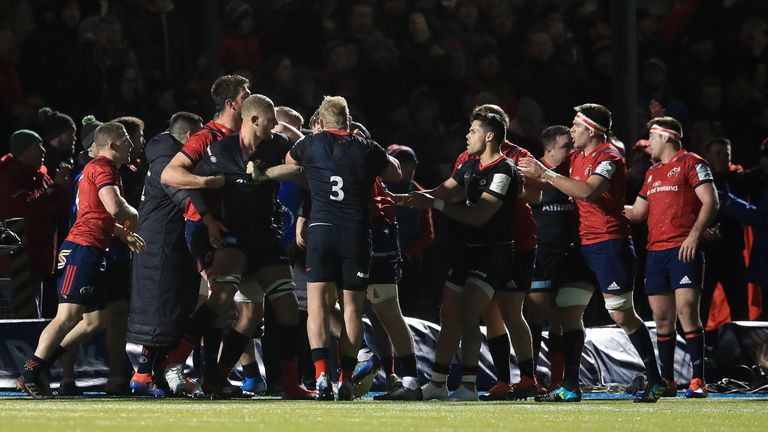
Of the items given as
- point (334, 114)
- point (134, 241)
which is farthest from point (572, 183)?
point (134, 241)

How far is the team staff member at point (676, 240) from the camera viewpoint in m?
11.3

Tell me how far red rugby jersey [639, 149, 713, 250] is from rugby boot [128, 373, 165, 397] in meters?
3.87

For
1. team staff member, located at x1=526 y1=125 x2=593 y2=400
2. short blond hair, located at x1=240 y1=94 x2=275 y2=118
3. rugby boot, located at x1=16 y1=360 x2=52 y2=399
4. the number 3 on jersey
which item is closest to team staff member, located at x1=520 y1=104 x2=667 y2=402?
team staff member, located at x1=526 y1=125 x2=593 y2=400

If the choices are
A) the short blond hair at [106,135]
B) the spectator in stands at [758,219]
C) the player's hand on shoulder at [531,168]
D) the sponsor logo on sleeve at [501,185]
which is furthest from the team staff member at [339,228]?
the spectator in stands at [758,219]

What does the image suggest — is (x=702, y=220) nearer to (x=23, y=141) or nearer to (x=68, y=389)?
(x=68, y=389)

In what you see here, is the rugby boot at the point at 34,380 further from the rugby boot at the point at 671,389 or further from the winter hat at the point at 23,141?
the rugby boot at the point at 671,389

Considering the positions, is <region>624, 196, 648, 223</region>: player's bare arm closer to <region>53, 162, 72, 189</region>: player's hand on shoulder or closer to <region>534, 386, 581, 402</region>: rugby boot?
<region>534, 386, 581, 402</region>: rugby boot

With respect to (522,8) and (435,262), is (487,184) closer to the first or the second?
(435,262)

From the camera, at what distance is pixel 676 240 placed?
1142cm

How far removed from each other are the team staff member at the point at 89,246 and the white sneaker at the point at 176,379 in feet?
2.12

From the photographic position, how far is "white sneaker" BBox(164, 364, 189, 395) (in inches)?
417

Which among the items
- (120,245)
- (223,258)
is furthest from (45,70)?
(223,258)

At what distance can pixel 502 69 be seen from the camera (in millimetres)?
17766

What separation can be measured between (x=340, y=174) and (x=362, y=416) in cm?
215
